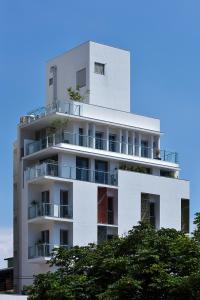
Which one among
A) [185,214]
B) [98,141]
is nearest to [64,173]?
[98,141]

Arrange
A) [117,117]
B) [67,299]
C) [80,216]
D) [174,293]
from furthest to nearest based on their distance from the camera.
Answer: [117,117], [80,216], [67,299], [174,293]

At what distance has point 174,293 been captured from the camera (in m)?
38.2

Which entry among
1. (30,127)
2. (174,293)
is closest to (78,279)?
(174,293)

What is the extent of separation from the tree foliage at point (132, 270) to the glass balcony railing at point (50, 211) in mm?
17202

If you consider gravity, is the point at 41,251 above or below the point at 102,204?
below

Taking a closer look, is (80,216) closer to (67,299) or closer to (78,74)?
(78,74)

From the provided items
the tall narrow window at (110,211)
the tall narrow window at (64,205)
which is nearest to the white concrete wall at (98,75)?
the tall narrow window at (110,211)

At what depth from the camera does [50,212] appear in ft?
210

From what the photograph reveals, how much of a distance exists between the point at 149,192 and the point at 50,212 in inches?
354

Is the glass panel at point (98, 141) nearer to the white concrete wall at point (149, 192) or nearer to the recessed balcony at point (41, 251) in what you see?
the white concrete wall at point (149, 192)

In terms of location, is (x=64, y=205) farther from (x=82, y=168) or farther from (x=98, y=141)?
(x=98, y=141)

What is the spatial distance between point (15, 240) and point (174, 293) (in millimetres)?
30191

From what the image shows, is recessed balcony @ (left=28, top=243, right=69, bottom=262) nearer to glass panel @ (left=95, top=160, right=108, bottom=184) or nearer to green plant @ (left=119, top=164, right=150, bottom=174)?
glass panel @ (left=95, top=160, right=108, bottom=184)

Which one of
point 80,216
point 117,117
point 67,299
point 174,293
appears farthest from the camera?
point 117,117
